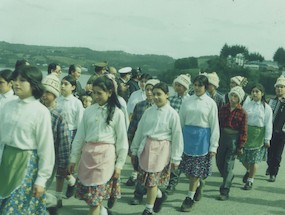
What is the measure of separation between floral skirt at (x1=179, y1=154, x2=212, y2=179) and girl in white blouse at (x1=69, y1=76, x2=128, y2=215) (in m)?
1.88

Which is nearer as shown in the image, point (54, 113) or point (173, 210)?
point (54, 113)

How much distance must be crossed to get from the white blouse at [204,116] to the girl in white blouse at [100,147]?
1848 mm

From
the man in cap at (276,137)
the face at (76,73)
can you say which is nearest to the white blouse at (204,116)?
the man in cap at (276,137)

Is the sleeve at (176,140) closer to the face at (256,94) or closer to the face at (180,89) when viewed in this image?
the face at (180,89)

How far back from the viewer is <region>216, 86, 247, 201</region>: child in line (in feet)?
24.1

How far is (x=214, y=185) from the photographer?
28.1ft

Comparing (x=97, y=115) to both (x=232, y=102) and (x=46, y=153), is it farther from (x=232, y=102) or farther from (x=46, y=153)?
(x=232, y=102)

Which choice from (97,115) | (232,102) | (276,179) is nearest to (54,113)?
(97,115)

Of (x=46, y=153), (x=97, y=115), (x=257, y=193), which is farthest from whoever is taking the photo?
(x=257, y=193)

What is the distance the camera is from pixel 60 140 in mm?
5168

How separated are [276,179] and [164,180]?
13.8 ft

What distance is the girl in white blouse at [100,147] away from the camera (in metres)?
4.96

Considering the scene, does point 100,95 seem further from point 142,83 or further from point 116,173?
point 142,83

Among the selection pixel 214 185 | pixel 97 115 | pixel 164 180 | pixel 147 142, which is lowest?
pixel 214 185
